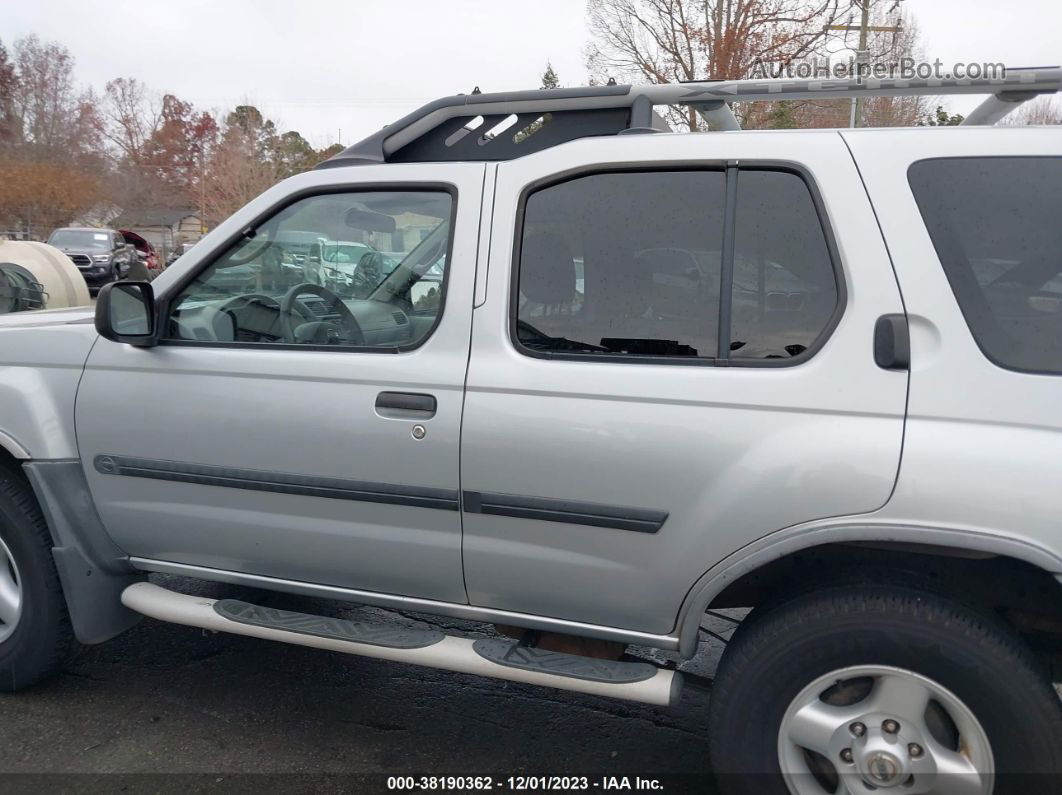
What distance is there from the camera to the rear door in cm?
220

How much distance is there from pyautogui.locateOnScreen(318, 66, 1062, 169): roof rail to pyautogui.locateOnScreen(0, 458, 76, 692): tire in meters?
1.66

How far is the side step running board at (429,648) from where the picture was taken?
8.07 ft

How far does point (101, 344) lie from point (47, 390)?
0.89 feet

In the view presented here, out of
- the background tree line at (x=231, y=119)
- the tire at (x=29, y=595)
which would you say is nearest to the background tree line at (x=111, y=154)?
the background tree line at (x=231, y=119)

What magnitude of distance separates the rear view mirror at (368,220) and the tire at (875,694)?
1710mm

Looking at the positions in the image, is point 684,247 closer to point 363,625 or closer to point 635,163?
point 635,163

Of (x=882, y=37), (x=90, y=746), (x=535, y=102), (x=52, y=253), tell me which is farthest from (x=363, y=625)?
(x=882, y=37)

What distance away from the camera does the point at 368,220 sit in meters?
2.86

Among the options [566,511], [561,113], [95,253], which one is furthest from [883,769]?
[95,253]

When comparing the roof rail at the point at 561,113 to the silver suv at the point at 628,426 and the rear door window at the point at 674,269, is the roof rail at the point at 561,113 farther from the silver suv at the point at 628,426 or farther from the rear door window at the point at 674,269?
the rear door window at the point at 674,269

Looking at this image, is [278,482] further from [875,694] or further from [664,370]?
[875,694]

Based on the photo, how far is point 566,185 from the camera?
2570 millimetres

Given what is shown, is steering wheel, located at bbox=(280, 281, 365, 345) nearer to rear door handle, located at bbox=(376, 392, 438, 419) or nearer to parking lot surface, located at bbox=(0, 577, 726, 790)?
rear door handle, located at bbox=(376, 392, 438, 419)

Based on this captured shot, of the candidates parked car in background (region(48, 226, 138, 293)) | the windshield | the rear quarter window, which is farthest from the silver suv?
the windshield
